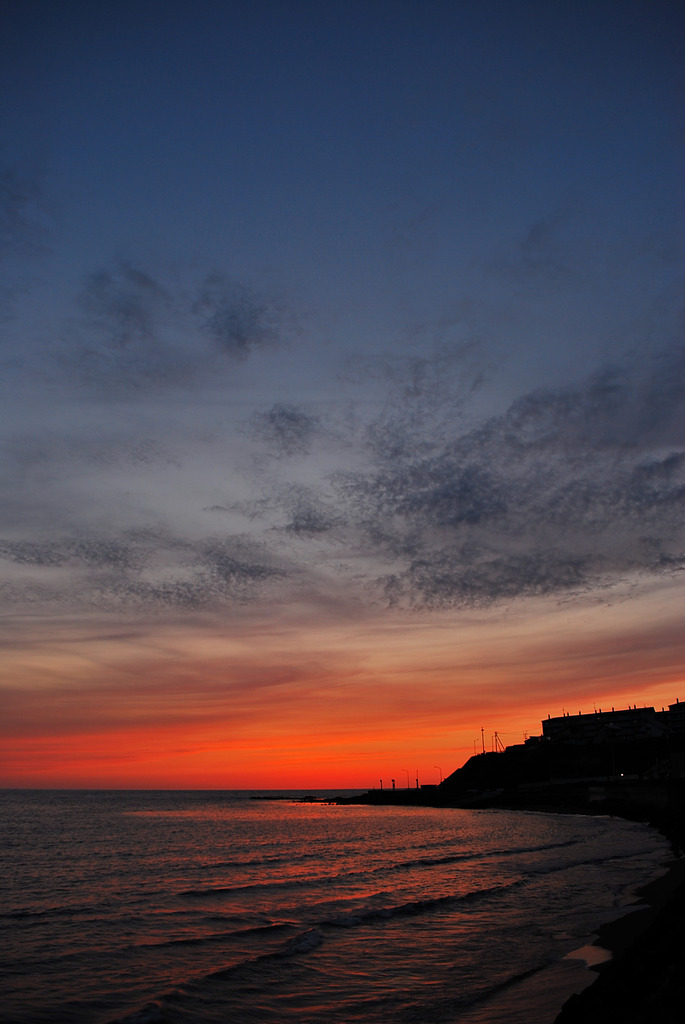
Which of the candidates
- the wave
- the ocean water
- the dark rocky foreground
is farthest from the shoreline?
the wave

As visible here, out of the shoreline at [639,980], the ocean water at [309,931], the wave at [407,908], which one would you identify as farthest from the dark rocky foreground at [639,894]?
the wave at [407,908]

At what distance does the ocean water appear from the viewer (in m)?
15.0

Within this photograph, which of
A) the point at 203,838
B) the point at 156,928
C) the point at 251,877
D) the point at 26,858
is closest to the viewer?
the point at 156,928

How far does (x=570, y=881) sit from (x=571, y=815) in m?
56.0

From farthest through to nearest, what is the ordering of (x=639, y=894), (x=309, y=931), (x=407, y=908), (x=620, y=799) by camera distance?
(x=620, y=799)
(x=407, y=908)
(x=639, y=894)
(x=309, y=931)

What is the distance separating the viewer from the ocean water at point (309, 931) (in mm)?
15047

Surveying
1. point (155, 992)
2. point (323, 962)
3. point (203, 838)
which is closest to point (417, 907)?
point (323, 962)

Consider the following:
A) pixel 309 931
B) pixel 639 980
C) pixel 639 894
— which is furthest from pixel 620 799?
pixel 639 980

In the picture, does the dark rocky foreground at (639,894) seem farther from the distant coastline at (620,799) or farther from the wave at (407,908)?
the wave at (407,908)

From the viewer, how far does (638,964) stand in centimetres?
→ 1291

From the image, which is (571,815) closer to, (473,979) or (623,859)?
(623,859)

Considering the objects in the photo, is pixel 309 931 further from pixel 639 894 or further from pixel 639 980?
pixel 639 980

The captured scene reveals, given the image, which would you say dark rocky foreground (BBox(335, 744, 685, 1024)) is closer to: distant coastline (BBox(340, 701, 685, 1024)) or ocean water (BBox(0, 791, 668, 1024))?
distant coastline (BBox(340, 701, 685, 1024))

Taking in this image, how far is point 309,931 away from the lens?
73.7 feet
